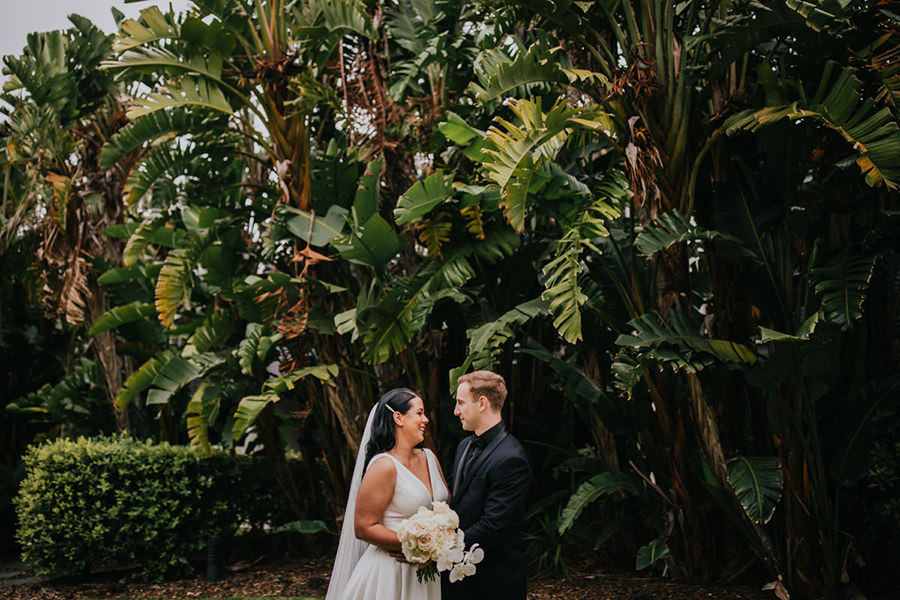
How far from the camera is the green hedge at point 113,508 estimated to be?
26.7 feet

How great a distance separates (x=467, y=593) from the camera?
12.7 ft

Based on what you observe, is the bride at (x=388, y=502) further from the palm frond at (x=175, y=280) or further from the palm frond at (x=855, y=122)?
the palm frond at (x=175, y=280)

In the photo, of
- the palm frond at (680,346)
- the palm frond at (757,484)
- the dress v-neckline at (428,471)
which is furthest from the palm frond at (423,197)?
the palm frond at (757,484)

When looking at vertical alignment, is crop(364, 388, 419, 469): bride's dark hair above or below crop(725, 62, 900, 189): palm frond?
below

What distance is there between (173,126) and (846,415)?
22.1 feet

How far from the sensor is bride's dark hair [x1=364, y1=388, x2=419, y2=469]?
3.90 m

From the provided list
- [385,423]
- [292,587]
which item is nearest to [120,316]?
[292,587]

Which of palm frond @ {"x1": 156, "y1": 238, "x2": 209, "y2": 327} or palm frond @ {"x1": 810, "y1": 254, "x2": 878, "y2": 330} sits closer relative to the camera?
palm frond @ {"x1": 810, "y1": 254, "x2": 878, "y2": 330}

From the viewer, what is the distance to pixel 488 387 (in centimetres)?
398

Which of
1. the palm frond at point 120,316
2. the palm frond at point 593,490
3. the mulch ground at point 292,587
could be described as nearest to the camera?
the palm frond at point 593,490

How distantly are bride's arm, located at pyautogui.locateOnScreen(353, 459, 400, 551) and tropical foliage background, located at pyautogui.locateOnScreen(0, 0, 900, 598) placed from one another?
1937 mm

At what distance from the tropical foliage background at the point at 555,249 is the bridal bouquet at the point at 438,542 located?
6.46ft

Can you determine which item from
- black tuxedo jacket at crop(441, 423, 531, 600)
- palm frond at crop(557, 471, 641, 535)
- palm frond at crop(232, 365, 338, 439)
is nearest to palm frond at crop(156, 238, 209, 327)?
palm frond at crop(232, 365, 338, 439)

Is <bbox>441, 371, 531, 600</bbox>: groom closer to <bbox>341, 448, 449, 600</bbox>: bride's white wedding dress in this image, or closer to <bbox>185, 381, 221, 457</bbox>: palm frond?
<bbox>341, 448, 449, 600</bbox>: bride's white wedding dress
